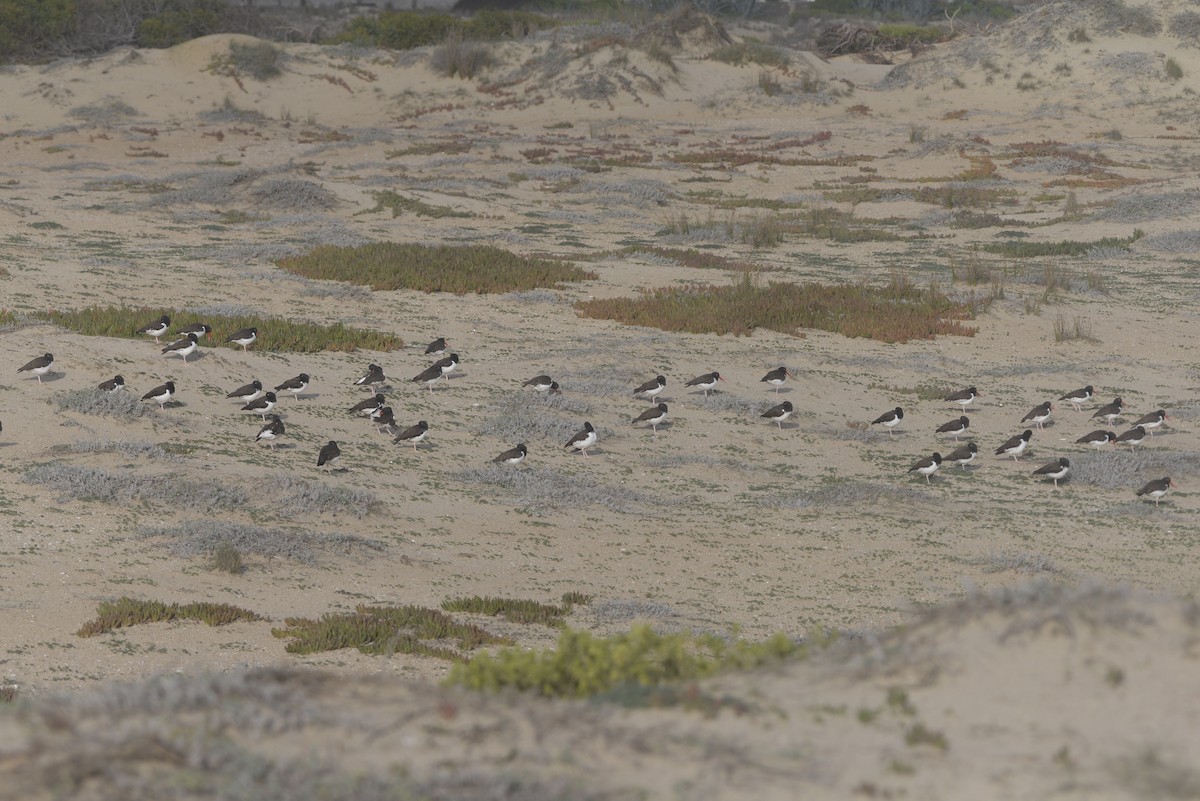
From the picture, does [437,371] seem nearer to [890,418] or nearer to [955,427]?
[890,418]

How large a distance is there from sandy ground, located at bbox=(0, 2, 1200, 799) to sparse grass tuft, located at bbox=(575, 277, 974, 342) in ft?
2.22

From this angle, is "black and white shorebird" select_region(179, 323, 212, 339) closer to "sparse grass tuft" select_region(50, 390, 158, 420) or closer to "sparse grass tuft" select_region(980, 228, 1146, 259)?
"sparse grass tuft" select_region(50, 390, 158, 420)

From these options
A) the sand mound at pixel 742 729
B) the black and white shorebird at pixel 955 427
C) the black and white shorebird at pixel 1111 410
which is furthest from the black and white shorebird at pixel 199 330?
the sand mound at pixel 742 729

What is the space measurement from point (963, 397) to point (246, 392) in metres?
13.1

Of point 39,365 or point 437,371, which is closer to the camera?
point 39,365

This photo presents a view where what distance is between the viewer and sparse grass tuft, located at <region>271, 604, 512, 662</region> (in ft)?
43.0

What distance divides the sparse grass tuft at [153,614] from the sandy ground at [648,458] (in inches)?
7.8

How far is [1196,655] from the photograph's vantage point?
7355 mm

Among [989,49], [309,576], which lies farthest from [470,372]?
[989,49]

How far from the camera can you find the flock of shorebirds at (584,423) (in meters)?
20.3

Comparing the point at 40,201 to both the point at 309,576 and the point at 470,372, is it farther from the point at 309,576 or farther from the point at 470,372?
the point at 309,576

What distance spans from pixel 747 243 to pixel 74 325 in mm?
22783

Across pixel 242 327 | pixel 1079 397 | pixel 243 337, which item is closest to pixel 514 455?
pixel 243 337

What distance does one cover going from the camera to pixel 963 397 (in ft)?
79.9
